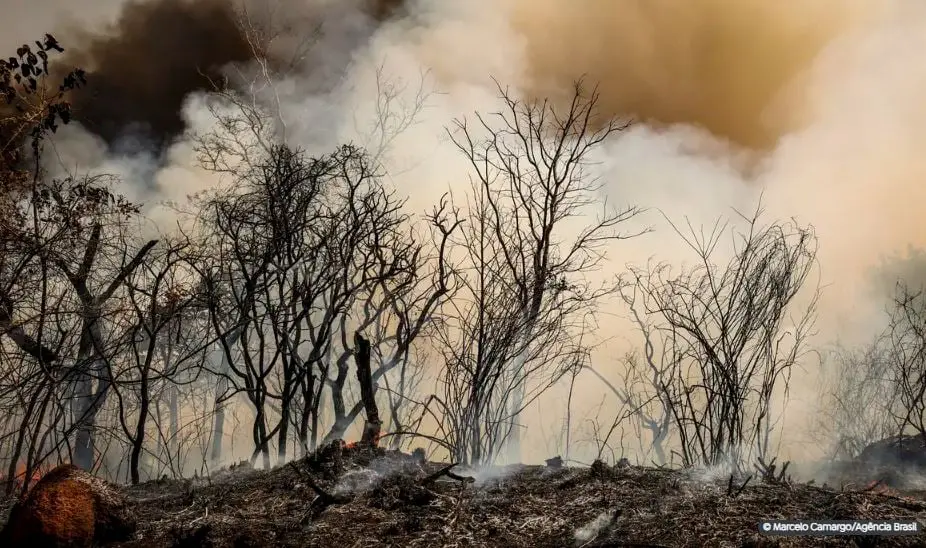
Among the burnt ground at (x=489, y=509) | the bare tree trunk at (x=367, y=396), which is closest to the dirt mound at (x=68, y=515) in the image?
the burnt ground at (x=489, y=509)

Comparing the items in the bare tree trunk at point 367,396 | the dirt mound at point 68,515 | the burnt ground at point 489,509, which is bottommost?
the burnt ground at point 489,509

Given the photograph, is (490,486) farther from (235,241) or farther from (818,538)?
(235,241)

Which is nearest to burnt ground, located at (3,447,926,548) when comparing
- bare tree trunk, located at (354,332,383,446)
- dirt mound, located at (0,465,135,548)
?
dirt mound, located at (0,465,135,548)

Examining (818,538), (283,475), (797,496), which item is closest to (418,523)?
(283,475)

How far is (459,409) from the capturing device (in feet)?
18.6

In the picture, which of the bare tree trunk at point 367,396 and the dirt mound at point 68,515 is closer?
the dirt mound at point 68,515

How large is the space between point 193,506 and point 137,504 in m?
0.61

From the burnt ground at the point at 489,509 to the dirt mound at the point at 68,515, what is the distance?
17cm

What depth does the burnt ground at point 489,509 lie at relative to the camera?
127 inches

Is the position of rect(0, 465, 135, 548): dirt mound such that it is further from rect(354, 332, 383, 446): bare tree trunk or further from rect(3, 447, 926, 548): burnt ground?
rect(354, 332, 383, 446): bare tree trunk

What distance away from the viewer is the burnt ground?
10.6 feet

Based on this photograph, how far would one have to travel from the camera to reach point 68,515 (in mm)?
3299

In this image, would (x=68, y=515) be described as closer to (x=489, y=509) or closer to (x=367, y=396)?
(x=489, y=509)

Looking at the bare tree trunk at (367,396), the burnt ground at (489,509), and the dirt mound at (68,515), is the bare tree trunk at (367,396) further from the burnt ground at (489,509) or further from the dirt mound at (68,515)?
the dirt mound at (68,515)
